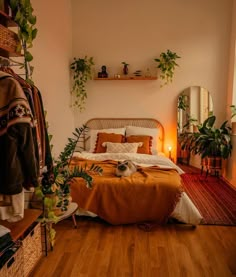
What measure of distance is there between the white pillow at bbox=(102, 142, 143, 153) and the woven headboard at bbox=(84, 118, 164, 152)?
0.74m

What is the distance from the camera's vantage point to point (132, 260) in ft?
7.15

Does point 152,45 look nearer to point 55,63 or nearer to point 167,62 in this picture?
point 167,62

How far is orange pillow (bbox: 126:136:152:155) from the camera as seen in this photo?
4094 mm

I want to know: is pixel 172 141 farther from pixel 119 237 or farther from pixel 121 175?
pixel 119 237

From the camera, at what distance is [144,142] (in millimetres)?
4168

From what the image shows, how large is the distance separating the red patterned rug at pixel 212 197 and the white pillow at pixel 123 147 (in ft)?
3.31

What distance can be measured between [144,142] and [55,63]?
5.97 ft

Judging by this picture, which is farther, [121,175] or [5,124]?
[121,175]

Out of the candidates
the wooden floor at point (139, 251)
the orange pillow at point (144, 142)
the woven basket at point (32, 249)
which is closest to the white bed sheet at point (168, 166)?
the wooden floor at point (139, 251)

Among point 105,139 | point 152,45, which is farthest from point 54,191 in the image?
point 152,45

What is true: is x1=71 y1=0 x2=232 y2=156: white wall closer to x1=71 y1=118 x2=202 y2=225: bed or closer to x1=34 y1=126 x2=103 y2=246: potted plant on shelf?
x1=71 y1=118 x2=202 y2=225: bed

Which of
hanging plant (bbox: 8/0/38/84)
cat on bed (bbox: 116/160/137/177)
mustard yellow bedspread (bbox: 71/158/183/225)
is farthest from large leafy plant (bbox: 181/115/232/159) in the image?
hanging plant (bbox: 8/0/38/84)

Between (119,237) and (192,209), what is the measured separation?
0.83 m

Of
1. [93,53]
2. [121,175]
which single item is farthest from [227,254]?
[93,53]
